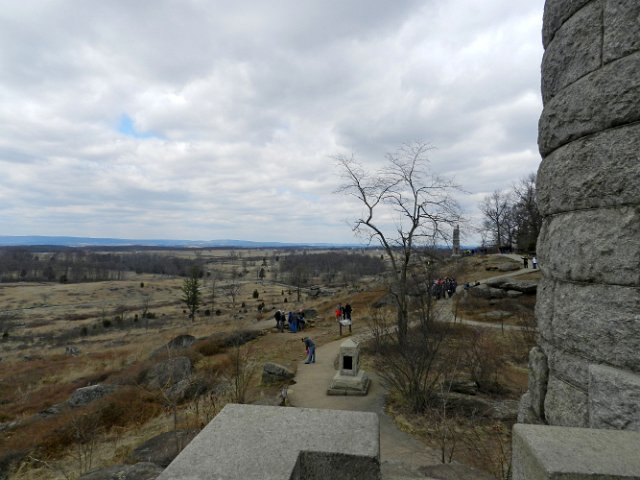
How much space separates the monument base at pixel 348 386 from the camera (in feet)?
40.9

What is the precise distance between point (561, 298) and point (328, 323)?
1039 inches

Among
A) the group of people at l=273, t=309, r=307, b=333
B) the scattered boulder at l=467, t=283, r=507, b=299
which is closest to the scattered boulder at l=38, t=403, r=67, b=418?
the group of people at l=273, t=309, r=307, b=333

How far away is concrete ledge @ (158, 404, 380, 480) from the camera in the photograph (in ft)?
7.00

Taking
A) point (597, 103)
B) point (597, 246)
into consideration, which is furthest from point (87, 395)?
point (597, 103)

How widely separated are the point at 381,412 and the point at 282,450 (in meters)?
9.39

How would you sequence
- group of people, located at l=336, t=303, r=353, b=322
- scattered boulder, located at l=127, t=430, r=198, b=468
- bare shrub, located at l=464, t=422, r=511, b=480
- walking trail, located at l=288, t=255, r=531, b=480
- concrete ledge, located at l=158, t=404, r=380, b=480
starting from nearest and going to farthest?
concrete ledge, located at l=158, t=404, r=380, b=480
walking trail, located at l=288, t=255, r=531, b=480
scattered boulder, located at l=127, t=430, r=198, b=468
bare shrub, located at l=464, t=422, r=511, b=480
group of people, located at l=336, t=303, r=353, b=322

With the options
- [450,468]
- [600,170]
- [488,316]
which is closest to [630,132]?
[600,170]

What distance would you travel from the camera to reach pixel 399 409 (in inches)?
428

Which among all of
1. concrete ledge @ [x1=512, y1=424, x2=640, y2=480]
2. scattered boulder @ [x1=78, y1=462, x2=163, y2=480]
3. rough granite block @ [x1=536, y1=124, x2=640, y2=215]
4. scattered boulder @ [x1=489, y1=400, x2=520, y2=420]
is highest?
rough granite block @ [x1=536, y1=124, x2=640, y2=215]

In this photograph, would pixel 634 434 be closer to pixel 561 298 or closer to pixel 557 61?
pixel 561 298

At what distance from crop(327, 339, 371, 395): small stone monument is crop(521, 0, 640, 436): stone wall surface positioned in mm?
9996

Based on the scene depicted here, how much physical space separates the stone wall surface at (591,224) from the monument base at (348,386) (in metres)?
9.97

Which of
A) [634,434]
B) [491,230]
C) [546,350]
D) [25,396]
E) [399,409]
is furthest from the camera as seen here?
[491,230]

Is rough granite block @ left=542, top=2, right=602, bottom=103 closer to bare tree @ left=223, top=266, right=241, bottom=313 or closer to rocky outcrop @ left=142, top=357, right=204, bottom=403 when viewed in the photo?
rocky outcrop @ left=142, top=357, right=204, bottom=403
